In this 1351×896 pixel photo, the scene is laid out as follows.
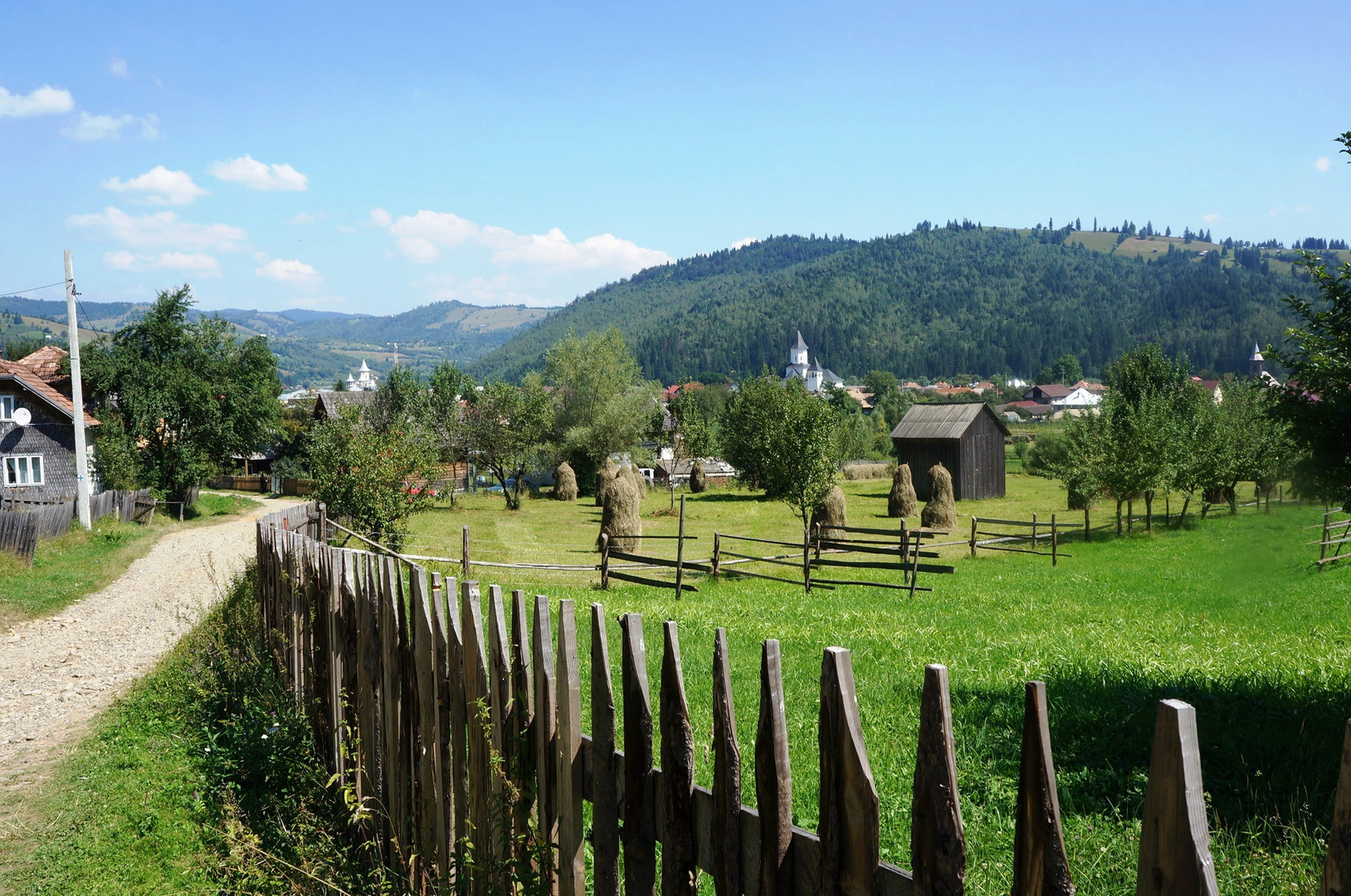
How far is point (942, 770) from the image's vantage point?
1.41m

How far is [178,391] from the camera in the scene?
33188 mm

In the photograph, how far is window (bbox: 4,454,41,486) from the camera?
33.8 m

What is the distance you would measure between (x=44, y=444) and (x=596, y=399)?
28840mm

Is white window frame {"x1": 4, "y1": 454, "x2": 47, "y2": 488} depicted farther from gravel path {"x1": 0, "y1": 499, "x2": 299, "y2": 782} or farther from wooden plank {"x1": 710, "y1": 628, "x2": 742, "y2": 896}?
wooden plank {"x1": 710, "y1": 628, "x2": 742, "y2": 896}

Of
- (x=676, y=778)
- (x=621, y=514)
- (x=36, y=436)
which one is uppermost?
(x=36, y=436)

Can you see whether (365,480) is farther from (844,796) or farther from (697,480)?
(697,480)

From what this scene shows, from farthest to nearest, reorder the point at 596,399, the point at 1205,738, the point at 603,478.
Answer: the point at 596,399 < the point at 603,478 < the point at 1205,738

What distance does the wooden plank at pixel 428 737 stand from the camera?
336 cm

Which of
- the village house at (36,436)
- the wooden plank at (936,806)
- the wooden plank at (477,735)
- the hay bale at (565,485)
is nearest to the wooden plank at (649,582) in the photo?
the wooden plank at (477,735)

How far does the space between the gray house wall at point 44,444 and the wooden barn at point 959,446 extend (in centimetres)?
3955

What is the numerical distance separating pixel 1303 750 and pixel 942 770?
4.65 meters

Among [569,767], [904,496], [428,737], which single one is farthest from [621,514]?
[569,767]

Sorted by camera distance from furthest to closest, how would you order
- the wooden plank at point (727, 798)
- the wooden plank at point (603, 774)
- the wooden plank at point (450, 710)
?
the wooden plank at point (450, 710) < the wooden plank at point (603, 774) < the wooden plank at point (727, 798)

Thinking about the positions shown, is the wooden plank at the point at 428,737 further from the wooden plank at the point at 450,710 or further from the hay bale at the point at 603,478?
the hay bale at the point at 603,478
